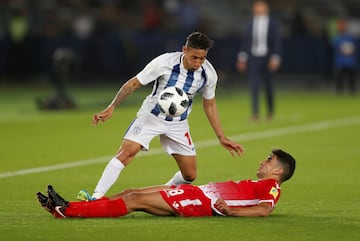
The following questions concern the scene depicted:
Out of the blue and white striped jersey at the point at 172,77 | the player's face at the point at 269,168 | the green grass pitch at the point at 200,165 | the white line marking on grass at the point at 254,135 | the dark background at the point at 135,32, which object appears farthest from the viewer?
the dark background at the point at 135,32

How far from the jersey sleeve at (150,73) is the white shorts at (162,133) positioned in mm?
407

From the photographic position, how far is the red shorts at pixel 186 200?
11.4 meters

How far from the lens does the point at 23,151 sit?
63.0 feet

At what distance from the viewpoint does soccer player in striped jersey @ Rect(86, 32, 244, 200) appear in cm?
1227

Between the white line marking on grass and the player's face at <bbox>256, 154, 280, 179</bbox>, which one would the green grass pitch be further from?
the player's face at <bbox>256, 154, 280, 179</bbox>

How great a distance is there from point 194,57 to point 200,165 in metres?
5.10

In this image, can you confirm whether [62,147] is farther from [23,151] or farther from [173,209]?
[173,209]

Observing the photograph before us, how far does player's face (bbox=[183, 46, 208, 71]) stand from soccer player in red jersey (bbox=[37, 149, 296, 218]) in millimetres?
1518

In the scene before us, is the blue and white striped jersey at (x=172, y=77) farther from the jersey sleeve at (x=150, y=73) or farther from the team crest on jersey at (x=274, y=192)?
the team crest on jersey at (x=274, y=192)

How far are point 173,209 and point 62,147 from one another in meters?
8.70

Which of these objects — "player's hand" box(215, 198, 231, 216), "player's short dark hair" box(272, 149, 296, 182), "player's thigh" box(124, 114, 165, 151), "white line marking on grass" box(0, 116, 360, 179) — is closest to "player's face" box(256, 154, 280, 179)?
"player's short dark hair" box(272, 149, 296, 182)

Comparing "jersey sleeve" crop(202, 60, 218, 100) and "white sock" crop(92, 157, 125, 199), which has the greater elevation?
"jersey sleeve" crop(202, 60, 218, 100)

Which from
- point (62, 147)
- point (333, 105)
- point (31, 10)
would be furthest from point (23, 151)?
point (31, 10)

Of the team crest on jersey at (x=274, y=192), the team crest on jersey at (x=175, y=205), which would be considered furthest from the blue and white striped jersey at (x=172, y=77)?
the team crest on jersey at (x=274, y=192)
